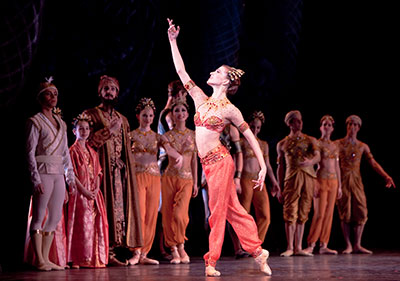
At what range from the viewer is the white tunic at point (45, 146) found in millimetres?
5617

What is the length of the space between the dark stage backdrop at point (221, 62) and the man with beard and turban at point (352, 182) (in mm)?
1157

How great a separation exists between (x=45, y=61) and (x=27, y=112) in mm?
611

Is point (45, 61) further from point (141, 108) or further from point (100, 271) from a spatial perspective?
point (100, 271)

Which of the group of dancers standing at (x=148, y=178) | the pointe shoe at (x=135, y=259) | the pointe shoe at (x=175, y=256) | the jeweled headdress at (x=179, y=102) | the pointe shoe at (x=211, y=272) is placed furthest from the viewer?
the jeweled headdress at (x=179, y=102)

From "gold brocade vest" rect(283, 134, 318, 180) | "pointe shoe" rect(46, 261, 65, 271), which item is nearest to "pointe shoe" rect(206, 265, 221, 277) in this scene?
"pointe shoe" rect(46, 261, 65, 271)

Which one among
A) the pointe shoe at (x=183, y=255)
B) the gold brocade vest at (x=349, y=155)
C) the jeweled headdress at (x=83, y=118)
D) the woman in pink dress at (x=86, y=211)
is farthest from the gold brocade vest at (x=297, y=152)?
the jeweled headdress at (x=83, y=118)

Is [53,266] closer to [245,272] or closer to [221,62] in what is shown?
[245,272]

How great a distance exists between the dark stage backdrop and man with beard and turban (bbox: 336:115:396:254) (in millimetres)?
1157

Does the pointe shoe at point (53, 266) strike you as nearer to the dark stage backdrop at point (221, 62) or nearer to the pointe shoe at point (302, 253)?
the dark stage backdrop at point (221, 62)

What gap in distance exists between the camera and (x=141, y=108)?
6.61 m

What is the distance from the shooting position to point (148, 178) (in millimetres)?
6555

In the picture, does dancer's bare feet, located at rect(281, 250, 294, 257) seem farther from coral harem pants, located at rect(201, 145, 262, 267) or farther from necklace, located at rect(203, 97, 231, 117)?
necklace, located at rect(203, 97, 231, 117)

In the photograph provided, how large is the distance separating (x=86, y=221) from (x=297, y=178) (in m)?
2.96

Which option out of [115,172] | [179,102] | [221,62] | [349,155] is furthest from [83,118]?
[349,155]
